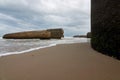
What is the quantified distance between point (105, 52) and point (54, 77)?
2179 millimetres

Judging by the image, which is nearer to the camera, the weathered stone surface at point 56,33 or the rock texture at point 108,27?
the rock texture at point 108,27

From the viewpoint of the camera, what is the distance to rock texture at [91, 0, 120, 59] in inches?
147

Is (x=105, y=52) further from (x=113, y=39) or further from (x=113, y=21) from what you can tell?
(x=113, y=21)

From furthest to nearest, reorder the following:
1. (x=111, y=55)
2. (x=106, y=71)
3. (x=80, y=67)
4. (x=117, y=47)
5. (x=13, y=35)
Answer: (x=13, y=35) < (x=111, y=55) < (x=117, y=47) < (x=80, y=67) < (x=106, y=71)

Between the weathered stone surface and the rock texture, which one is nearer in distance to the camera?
the rock texture

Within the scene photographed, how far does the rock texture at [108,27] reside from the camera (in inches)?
147

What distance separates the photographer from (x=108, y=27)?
4145 mm

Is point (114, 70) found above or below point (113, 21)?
below

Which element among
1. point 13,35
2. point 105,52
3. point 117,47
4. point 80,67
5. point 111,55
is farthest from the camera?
point 13,35

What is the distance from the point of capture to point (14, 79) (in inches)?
96.5

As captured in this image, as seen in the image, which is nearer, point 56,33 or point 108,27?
point 108,27

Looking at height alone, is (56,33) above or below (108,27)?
below

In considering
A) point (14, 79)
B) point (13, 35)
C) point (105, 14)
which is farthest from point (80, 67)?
point (13, 35)

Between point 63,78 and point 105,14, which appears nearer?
point 63,78
